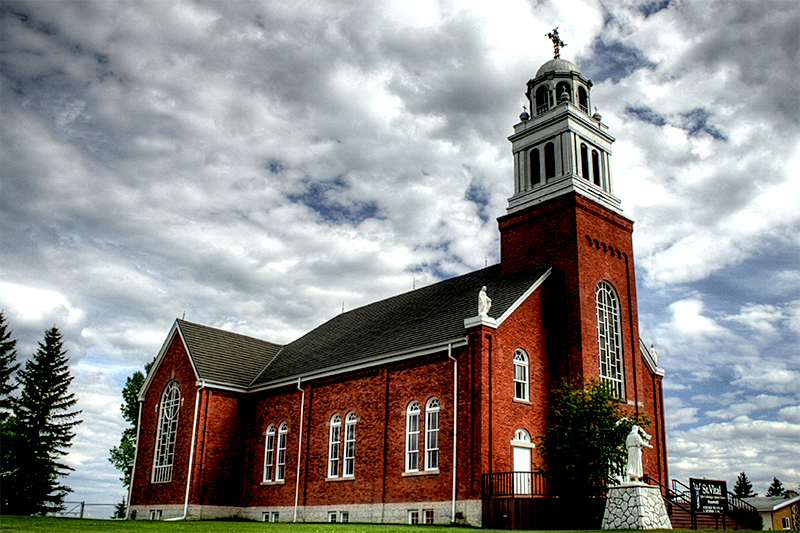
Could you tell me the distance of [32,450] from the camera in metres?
45.5

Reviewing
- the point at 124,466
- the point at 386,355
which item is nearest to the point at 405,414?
the point at 386,355

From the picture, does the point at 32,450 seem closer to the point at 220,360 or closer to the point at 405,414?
the point at 220,360

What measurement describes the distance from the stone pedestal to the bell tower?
20.0ft

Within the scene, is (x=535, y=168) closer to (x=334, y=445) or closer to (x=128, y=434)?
(x=334, y=445)

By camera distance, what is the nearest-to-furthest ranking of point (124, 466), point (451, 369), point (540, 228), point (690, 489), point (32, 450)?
1. point (690, 489)
2. point (451, 369)
3. point (540, 228)
4. point (32, 450)
5. point (124, 466)

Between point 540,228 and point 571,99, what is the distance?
7.15 m

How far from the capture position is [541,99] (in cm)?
Answer: 3538

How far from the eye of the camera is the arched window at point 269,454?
3544 cm

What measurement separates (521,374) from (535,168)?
1098 centimetres

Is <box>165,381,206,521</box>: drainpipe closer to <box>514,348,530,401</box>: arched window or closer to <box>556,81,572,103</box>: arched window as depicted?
<box>514,348,530,401</box>: arched window

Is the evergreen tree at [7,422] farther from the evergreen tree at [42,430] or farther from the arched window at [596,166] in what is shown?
the arched window at [596,166]

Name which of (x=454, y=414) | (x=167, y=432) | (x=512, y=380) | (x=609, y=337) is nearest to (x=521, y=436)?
(x=512, y=380)

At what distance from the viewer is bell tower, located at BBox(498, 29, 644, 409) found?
96.3 ft

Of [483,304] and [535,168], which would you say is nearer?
[483,304]
